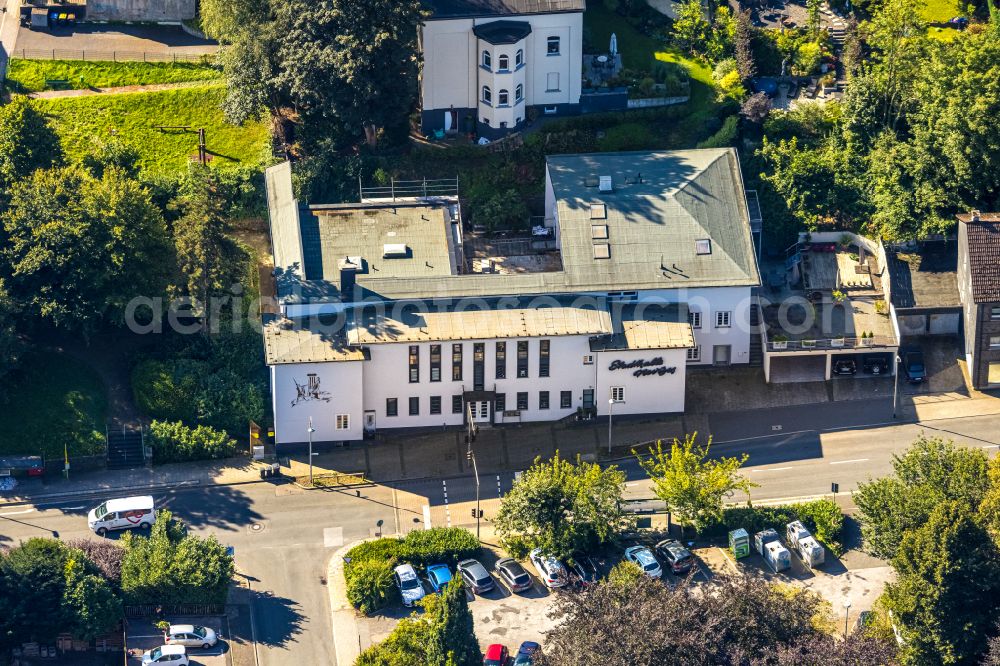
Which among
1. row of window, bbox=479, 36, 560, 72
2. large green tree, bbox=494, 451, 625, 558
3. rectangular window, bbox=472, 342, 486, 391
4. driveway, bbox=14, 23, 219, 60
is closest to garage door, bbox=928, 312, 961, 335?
large green tree, bbox=494, 451, 625, 558

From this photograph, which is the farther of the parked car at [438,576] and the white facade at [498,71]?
the white facade at [498,71]

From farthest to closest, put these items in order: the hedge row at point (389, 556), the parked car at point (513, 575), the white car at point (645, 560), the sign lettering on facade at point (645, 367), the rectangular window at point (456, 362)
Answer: the sign lettering on facade at point (645, 367) < the rectangular window at point (456, 362) < the white car at point (645, 560) < the parked car at point (513, 575) < the hedge row at point (389, 556)

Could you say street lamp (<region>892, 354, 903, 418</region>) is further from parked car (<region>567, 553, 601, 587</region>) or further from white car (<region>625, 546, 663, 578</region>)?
parked car (<region>567, 553, 601, 587</region>)

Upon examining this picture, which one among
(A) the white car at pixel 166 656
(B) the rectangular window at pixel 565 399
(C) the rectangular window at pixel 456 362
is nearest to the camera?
(A) the white car at pixel 166 656

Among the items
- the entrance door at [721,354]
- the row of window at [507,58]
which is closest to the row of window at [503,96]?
the row of window at [507,58]

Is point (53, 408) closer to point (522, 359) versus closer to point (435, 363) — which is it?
point (435, 363)

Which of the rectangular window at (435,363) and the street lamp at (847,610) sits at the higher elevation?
the rectangular window at (435,363)

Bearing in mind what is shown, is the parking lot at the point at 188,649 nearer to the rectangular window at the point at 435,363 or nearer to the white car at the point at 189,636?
the white car at the point at 189,636
